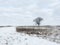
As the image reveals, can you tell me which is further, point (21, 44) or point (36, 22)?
point (36, 22)

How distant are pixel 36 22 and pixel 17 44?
61621 millimetres

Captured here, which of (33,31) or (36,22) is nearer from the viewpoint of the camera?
(33,31)

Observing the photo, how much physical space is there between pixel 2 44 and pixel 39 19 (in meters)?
64.1

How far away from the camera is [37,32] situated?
1790 inches

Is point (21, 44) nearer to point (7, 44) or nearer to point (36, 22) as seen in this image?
point (7, 44)

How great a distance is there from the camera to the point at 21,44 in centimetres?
2041

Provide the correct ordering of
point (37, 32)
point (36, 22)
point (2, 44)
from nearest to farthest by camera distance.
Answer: point (2, 44) → point (37, 32) → point (36, 22)

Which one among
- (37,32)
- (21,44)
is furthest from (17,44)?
(37,32)

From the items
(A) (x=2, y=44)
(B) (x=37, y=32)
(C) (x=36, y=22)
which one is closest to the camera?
(A) (x=2, y=44)

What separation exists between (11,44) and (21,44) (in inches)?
45.1

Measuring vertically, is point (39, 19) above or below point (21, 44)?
above

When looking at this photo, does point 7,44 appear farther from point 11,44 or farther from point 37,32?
point 37,32

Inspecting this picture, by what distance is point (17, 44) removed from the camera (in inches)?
798

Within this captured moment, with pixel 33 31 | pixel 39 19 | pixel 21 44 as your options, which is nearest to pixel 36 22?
pixel 39 19
